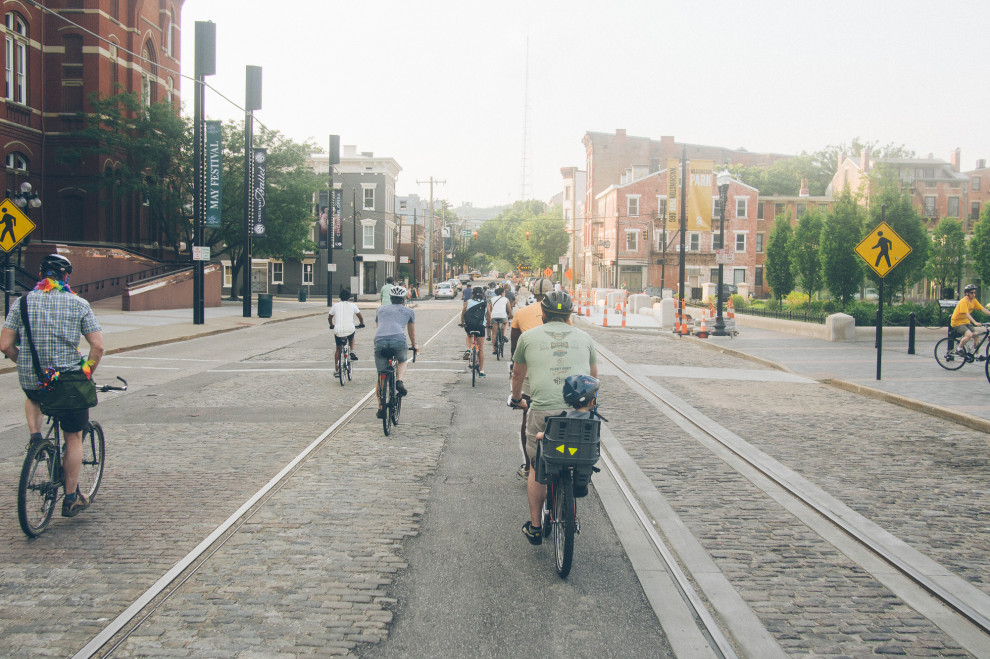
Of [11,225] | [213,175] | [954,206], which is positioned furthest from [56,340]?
[954,206]

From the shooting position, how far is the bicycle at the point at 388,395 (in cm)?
945

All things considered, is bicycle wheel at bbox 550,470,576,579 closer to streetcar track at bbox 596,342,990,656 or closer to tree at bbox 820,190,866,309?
streetcar track at bbox 596,342,990,656

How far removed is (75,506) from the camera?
607 cm

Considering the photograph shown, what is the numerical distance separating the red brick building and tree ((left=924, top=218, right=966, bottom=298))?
4124cm

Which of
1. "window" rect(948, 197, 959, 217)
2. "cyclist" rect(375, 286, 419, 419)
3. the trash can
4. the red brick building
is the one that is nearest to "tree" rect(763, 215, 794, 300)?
the trash can

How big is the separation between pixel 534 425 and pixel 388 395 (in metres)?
4.56

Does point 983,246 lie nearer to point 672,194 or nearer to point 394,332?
point 672,194

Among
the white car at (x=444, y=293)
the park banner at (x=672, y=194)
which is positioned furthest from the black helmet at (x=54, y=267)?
the white car at (x=444, y=293)

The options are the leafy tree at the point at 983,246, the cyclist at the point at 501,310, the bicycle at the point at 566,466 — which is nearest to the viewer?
the bicycle at the point at 566,466

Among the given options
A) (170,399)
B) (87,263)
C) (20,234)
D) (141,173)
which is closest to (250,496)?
(170,399)

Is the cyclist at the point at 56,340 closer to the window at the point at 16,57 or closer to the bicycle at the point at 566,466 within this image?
the bicycle at the point at 566,466

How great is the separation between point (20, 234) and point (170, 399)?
367 inches

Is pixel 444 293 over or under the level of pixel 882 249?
under

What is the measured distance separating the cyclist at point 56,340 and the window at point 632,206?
65.3m
